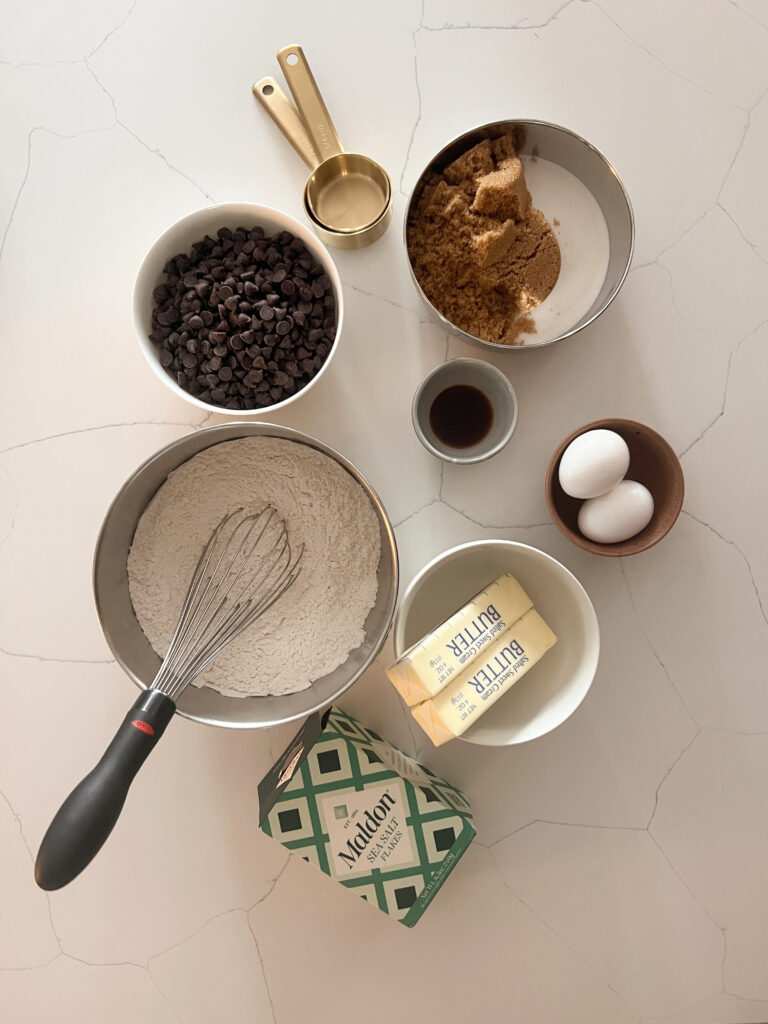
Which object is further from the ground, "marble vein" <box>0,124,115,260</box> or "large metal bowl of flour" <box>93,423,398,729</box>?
"marble vein" <box>0,124,115,260</box>

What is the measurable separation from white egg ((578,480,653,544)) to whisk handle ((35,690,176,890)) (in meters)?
0.45

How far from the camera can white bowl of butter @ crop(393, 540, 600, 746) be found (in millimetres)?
643

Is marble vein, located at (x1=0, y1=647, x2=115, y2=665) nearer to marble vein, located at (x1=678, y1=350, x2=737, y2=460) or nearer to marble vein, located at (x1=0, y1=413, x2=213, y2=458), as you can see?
marble vein, located at (x1=0, y1=413, x2=213, y2=458)

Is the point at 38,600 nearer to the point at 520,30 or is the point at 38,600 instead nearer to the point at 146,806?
the point at 146,806

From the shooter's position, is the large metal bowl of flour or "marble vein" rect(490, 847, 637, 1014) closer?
the large metal bowl of flour

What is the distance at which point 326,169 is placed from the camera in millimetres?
707

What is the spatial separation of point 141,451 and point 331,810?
1.38ft

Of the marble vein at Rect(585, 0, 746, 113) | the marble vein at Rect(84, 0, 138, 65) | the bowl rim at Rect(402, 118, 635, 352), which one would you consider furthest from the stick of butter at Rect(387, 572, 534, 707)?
the marble vein at Rect(84, 0, 138, 65)

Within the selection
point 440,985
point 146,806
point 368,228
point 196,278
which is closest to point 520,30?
point 368,228

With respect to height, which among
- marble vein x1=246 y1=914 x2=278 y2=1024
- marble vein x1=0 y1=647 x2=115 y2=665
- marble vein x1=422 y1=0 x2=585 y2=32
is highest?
marble vein x1=422 y1=0 x2=585 y2=32

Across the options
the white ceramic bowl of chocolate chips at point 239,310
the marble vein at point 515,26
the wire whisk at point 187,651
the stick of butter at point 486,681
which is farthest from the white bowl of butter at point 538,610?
the marble vein at point 515,26

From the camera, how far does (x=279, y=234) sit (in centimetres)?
67

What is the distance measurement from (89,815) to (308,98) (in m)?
0.69

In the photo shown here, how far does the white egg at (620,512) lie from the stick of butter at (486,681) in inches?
4.2
